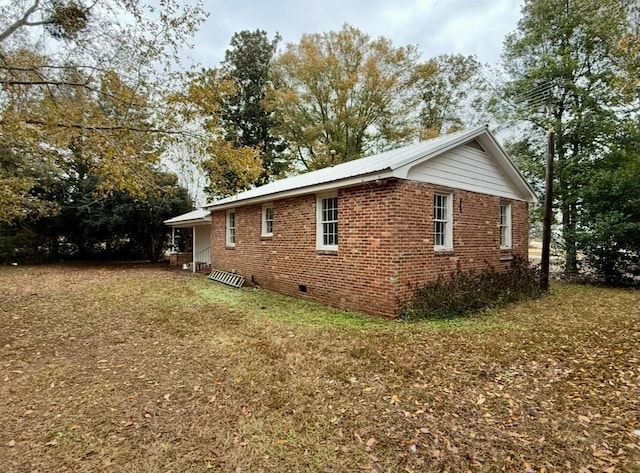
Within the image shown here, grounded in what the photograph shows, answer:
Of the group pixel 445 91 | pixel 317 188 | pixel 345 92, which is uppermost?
pixel 445 91

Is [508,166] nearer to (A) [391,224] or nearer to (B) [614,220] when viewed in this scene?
(B) [614,220]

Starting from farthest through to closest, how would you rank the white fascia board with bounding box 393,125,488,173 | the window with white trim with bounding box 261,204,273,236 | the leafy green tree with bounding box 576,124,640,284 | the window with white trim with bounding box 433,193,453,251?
1. the leafy green tree with bounding box 576,124,640,284
2. the window with white trim with bounding box 261,204,273,236
3. the window with white trim with bounding box 433,193,453,251
4. the white fascia board with bounding box 393,125,488,173

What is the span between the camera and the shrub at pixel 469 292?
7281 millimetres

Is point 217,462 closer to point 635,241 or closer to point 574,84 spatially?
point 635,241

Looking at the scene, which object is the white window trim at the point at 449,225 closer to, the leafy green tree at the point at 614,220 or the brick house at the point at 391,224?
the brick house at the point at 391,224

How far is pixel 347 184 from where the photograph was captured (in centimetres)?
773

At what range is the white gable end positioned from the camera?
792 cm

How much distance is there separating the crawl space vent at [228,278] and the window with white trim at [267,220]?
210 cm

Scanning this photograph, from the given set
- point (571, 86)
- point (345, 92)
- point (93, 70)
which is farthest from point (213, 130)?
point (345, 92)

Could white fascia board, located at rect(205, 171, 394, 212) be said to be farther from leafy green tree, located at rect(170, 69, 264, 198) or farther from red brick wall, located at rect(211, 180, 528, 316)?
leafy green tree, located at rect(170, 69, 264, 198)

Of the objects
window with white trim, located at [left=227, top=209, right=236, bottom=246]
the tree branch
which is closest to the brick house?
window with white trim, located at [left=227, top=209, right=236, bottom=246]

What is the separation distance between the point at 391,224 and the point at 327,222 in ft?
7.15

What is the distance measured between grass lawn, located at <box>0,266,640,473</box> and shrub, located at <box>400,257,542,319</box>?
0.58 metres

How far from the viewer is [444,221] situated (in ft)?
28.1
